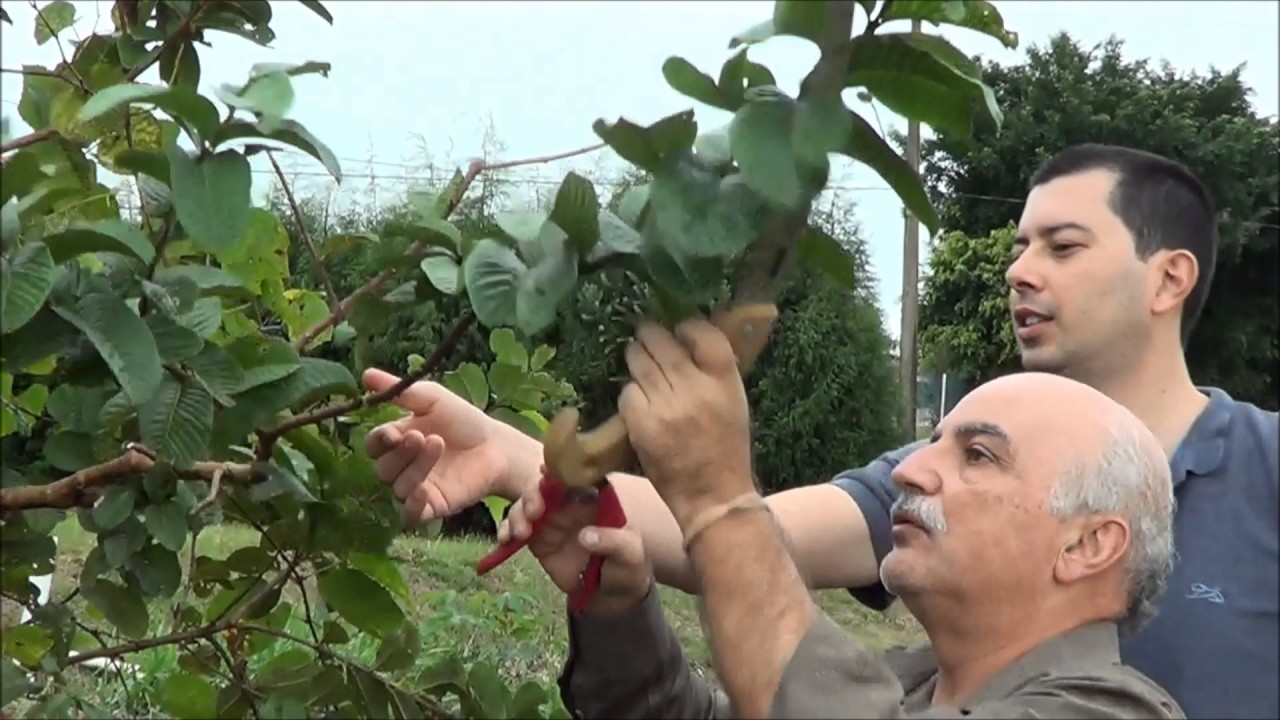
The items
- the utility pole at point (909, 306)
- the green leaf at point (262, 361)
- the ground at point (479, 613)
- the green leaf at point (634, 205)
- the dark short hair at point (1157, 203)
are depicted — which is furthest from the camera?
the utility pole at point (909, 306)

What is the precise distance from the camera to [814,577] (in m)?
1.92

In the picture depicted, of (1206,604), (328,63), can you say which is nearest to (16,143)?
(328,63)

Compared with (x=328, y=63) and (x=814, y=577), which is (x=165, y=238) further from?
(x=814, y=577)

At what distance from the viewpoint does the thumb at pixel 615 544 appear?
1.24 meters

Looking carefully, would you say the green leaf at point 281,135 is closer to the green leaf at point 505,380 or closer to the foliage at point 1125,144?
the green leaf at point 505,380

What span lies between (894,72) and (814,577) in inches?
42.8

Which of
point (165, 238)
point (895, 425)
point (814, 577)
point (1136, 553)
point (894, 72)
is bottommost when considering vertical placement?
point (895, 425)

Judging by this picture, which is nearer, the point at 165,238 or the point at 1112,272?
the point at 165,238

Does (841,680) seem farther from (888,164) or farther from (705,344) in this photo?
(888,164)

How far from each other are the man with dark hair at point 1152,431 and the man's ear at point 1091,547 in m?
0.31

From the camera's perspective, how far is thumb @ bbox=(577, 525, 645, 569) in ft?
4.06

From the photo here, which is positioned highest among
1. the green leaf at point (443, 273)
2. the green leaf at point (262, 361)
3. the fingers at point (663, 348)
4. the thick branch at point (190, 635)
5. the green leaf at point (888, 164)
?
the green leaf at point (888, 164)

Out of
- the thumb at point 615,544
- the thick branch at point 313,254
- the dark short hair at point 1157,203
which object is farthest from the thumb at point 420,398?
the dark short hair at point 1157,203

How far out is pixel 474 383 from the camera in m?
1.48
